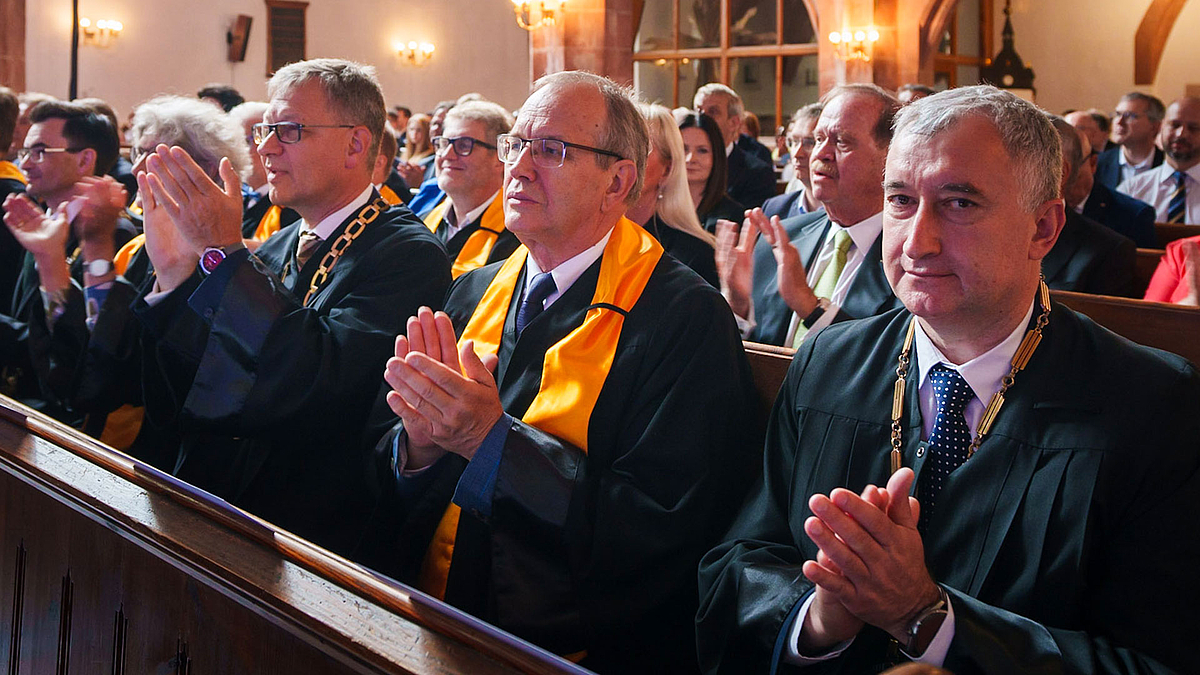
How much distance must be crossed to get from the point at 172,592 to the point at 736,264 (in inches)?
78.2

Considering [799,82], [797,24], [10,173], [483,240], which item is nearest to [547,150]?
[483,240]

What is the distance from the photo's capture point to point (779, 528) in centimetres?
182

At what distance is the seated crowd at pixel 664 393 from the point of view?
1523 mm

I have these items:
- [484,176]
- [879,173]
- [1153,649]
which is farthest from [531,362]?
[484,176]

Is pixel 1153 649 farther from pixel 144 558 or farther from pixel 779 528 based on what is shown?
pixel 144 558

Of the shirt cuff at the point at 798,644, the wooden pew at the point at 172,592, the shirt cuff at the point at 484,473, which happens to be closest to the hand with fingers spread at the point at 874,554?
the shirt cuff at the point at 798,644

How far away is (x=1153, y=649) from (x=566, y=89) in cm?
154

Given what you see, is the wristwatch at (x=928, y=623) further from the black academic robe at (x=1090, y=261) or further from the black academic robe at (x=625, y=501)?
the black academic robe at (x=1090, y=261)

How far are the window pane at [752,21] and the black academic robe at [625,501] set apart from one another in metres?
13.1

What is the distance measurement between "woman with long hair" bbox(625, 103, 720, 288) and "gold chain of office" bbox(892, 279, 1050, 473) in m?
2.18

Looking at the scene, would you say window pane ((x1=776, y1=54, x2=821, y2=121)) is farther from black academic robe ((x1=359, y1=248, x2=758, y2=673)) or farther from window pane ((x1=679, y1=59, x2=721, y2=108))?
black academic robe ((x1=359, y1=248, x2=758, y2=673))

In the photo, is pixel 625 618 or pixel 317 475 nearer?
pixel 625 618

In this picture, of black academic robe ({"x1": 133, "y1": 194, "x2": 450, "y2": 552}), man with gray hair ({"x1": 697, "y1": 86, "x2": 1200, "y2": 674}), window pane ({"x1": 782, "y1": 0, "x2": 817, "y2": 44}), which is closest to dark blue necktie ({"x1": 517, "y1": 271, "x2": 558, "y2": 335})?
black academic robe ({"x1": 133, "y1": 194, "x2": 450, "y2": 552})

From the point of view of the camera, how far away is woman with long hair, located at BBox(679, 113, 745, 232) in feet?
16.2
